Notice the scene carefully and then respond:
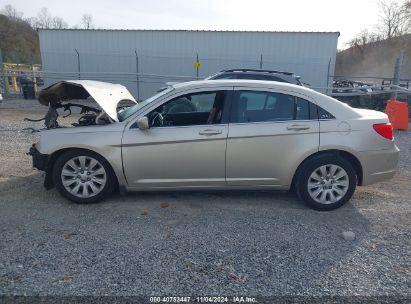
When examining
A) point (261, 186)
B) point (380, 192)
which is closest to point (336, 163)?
point (261, 186)

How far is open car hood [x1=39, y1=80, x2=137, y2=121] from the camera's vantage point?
4.54 m

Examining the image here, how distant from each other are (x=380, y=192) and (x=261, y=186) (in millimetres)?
1973

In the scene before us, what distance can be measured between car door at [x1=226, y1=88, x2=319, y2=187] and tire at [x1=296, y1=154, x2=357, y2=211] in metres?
0.16

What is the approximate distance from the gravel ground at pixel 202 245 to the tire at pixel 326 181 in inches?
5.9

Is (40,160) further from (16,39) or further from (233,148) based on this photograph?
(16,39)

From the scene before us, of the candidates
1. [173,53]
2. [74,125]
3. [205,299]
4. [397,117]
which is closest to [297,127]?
[205,299]

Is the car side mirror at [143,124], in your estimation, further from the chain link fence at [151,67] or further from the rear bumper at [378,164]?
the chain link fence at [151,67]

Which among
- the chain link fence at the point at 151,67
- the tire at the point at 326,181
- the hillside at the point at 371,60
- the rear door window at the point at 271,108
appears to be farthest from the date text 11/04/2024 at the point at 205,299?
the hillside at the point at 371,60

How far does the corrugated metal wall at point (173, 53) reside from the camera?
54.3 ft

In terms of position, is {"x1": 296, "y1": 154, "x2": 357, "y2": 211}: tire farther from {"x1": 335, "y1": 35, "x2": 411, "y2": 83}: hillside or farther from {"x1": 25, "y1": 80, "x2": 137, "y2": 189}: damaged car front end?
{"x1": 335, "y1": 35, "x2": 411, "y2": 83}: hillside

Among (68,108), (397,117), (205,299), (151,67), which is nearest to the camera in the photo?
(205,299)

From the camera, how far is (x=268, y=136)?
4.16m

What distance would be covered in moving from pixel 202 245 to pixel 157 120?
5.70ft

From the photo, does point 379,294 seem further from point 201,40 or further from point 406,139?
point 201,40
